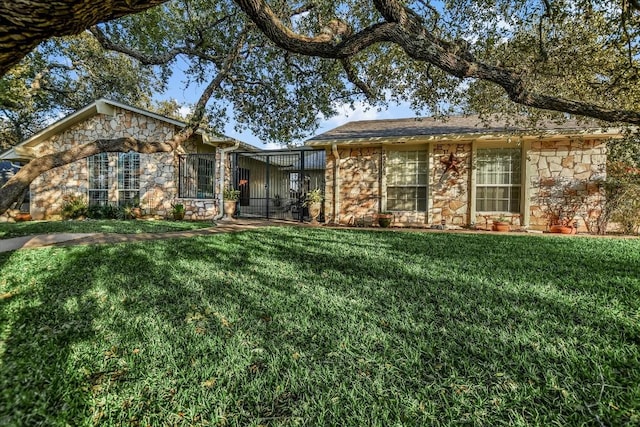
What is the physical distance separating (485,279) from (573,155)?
7981 mm

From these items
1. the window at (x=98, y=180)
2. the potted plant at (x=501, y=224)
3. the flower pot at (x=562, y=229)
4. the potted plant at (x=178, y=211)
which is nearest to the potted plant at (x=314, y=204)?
the potted plant at (x=178, y=211)

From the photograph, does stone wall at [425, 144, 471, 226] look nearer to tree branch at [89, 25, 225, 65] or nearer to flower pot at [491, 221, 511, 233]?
flower pot at [491, 221, 511, 233]

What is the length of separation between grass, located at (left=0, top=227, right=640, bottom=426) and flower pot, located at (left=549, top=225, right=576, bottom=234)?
Answer: 518cm

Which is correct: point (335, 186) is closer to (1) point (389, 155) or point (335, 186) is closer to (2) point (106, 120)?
(1) point (389, 155)

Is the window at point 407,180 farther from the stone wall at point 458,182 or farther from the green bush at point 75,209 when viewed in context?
the green bush at point 75,209

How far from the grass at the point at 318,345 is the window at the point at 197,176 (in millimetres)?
7793

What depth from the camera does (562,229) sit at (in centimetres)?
868

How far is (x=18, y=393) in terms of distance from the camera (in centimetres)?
167

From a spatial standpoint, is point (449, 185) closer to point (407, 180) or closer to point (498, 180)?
point (407, 180)

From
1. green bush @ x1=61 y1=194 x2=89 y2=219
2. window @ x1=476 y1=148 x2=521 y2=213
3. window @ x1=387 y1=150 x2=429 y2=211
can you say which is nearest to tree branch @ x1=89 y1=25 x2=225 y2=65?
window @ x1=387 y1=150 x2=429 y2=211

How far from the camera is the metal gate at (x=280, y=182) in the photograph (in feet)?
41.5

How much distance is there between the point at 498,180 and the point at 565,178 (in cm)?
177

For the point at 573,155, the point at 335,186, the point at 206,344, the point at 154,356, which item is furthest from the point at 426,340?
the point at 573,155

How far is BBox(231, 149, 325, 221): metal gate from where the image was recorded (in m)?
12.6
